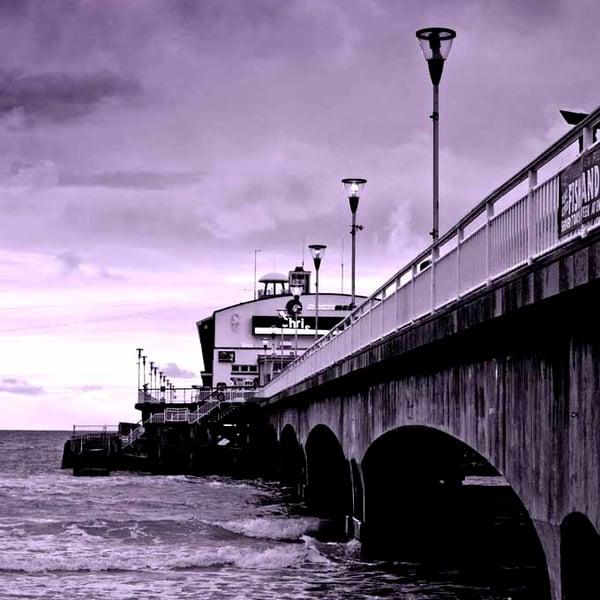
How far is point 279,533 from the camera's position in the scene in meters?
33.8

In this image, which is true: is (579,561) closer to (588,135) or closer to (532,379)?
(532,379)

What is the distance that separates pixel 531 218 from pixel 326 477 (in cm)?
3307

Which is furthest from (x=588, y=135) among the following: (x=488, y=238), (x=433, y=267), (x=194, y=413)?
(x=194, y=413)

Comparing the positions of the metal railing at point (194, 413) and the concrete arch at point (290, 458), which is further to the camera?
the metal railing at point (194, 413)

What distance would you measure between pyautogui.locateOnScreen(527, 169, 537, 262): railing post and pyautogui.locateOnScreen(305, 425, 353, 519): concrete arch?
29.4 meters

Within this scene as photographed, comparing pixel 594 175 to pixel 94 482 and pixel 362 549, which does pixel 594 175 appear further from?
pixel 94 482

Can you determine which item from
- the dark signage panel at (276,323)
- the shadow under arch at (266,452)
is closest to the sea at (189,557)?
the shadow under arch at (266,452)

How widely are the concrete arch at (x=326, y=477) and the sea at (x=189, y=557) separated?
875 mm

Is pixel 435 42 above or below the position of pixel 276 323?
below

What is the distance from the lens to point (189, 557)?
28.0 meters

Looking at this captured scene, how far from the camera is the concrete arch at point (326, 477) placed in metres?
42.8

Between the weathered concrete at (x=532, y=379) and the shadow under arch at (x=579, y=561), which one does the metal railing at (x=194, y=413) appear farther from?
the shadow under arch at (x=579, y=561)

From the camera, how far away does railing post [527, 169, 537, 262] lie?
12834 mm

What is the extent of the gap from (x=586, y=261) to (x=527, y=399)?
3.00 metres
